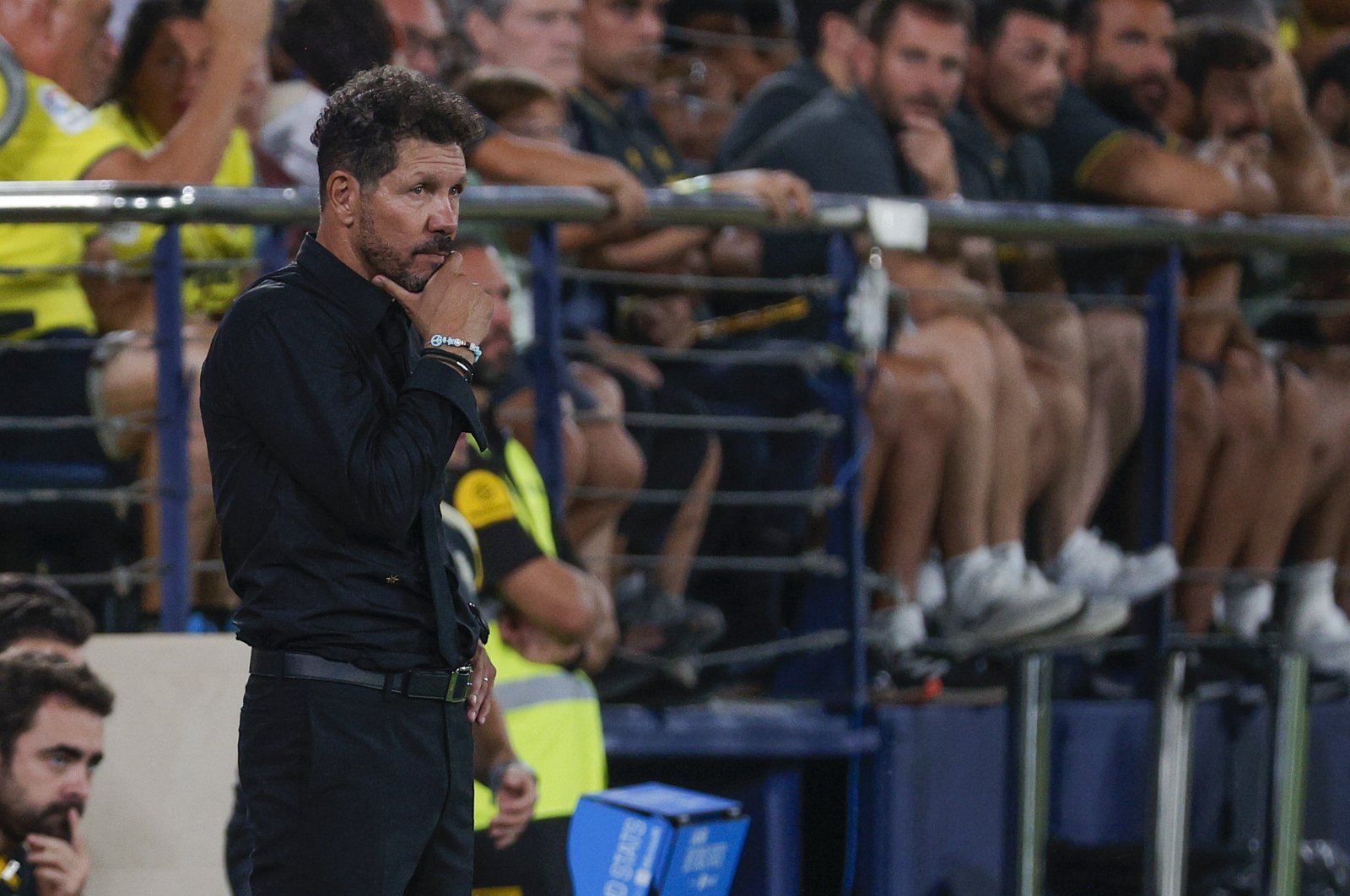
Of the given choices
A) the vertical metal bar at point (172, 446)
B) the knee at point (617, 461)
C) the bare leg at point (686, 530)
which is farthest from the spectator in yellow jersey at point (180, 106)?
the bare leg at point (686, 530)

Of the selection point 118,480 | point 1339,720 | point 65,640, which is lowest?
point 1339,720

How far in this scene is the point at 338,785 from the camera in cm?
216

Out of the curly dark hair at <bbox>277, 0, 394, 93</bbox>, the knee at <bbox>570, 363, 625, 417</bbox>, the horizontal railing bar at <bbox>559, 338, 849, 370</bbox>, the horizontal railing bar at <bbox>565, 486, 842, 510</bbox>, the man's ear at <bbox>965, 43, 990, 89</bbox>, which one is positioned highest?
the man's ear at <bbox>965, 43, 990, 89</bbox>

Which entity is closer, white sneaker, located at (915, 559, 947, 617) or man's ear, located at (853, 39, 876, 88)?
white sneaker, located at (915, 559, 947, 617)

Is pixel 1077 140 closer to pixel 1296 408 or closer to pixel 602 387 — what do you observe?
pixel 1296 408

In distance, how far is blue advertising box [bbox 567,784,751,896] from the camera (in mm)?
3229

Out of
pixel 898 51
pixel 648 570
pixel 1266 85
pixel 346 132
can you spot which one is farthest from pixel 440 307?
pixel 1266 85

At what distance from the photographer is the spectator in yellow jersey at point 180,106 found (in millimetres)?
3939

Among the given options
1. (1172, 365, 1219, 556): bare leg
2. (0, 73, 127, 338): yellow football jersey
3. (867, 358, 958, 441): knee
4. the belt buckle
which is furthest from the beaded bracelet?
(1172, 365, 1219, 556): bare leg

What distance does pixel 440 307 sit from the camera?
223 centimetres

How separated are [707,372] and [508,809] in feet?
4.84

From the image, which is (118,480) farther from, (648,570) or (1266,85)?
(1266,85)

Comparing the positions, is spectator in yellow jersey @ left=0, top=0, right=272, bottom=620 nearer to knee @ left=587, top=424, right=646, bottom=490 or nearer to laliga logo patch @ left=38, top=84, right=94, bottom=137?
laliga logo patch @ left=38, top=84, right=94, bottom=137

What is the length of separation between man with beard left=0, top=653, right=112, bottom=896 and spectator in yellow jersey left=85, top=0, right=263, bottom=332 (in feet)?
3.10
